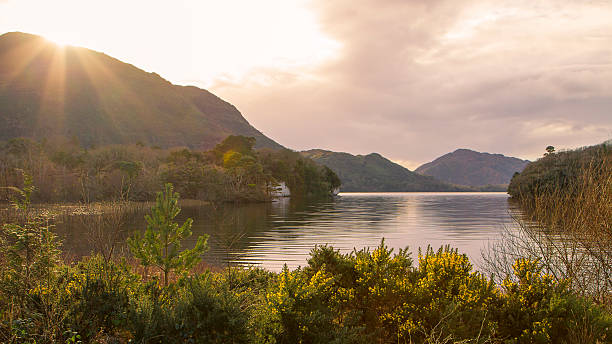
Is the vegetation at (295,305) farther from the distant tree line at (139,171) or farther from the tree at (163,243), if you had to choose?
the distant tree line at (139,171)

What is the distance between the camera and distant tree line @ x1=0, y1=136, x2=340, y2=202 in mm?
67812

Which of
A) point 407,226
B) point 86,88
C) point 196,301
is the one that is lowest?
point 407,226

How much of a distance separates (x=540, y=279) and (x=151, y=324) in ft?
21.9

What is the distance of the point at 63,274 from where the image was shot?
7898 mm

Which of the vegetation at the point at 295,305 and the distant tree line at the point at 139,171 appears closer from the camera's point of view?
the vegetation at the point at 295,305

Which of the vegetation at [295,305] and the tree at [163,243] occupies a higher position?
the tree at [163,243]

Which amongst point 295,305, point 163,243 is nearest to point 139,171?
point 163,243

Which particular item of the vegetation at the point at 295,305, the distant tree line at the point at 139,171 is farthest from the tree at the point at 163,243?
the distant tree line at the point at 139,171

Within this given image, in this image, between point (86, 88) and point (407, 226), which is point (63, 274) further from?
point (86, 88)

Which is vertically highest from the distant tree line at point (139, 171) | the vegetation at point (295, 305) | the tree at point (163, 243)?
the distant tree line at point (139, 171)

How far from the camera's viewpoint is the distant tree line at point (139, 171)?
67812 millimetres

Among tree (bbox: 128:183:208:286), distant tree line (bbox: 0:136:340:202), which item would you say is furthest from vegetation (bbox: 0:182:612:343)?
distant tree line (bbox: 0:136:340:202)

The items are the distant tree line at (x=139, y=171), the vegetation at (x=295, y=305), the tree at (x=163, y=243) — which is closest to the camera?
the vegetation at (x=295, y=305)

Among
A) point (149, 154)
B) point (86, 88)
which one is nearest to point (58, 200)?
point (149, 154)
